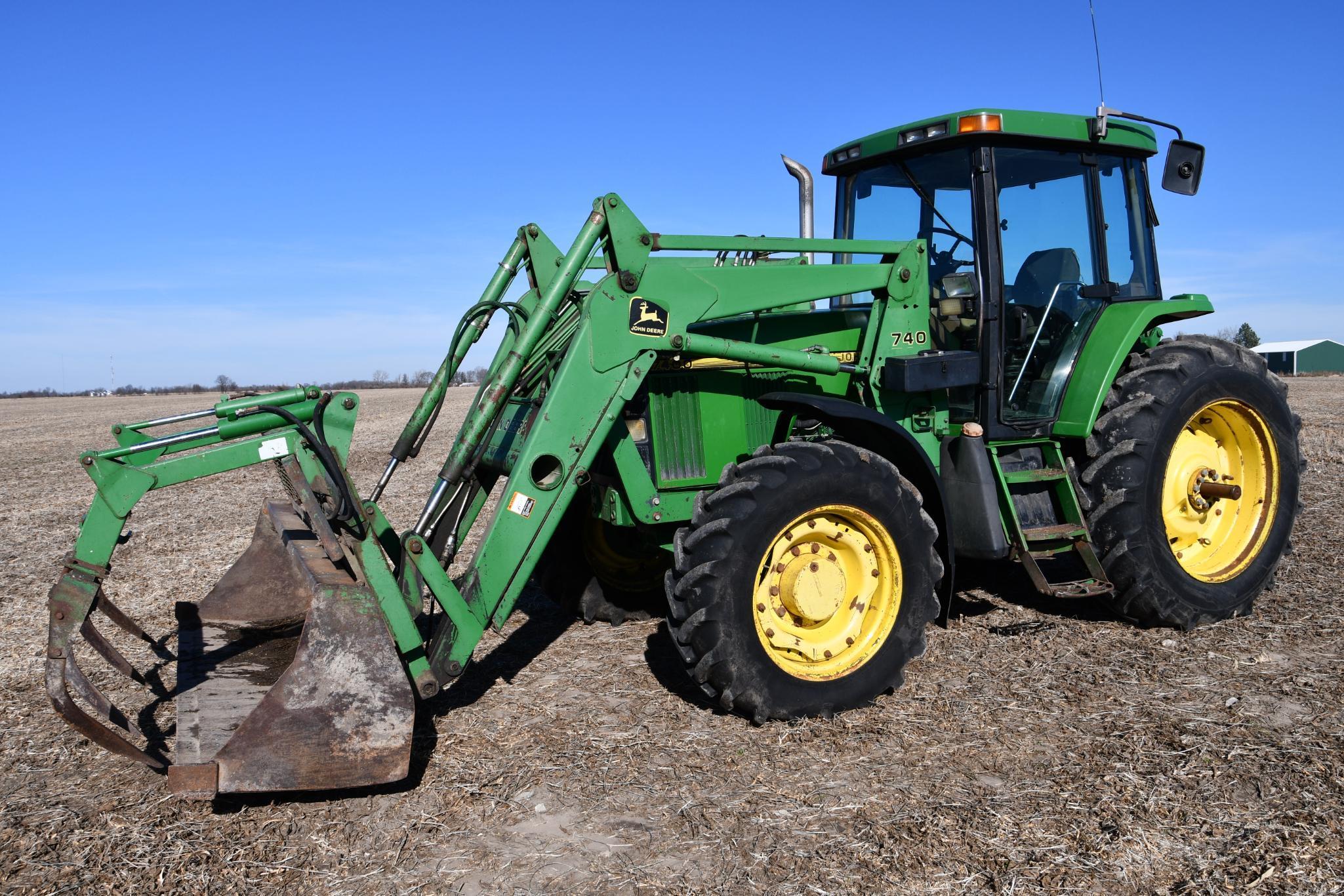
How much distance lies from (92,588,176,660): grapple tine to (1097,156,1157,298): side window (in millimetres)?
5444

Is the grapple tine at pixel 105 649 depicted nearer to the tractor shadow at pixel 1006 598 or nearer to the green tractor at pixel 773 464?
the green tractor at pixel 773 464

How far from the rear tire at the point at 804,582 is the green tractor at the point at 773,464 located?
15 millimetres

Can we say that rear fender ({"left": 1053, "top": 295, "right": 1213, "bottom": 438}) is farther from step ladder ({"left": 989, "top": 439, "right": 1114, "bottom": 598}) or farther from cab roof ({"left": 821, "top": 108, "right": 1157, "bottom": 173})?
cab roof ({"left": 821, "top": 108, "right": 1157, "bottom": 173})

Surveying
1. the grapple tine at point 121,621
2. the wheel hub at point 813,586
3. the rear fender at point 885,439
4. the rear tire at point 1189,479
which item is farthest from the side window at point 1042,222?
the grapple tine at point 121,621

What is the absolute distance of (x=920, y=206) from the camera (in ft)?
19.1

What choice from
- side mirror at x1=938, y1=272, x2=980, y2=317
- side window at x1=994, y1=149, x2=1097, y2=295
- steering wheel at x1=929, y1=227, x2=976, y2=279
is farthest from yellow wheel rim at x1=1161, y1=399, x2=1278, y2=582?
steering wheel at x1=929, y1=227, x2=976, y2=279

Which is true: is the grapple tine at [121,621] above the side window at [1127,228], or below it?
below

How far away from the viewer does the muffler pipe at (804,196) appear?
5797 millimetres

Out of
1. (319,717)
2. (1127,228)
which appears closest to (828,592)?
(319,717)

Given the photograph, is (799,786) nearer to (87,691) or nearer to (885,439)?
(885,439)

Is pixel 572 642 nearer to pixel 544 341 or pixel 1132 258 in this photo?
pixel 544 341

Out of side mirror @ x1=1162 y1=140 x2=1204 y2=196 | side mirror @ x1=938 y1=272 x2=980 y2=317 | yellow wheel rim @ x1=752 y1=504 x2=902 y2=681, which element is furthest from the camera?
side mirror @ x1=1162 y1=140 x2=1204 y2=196

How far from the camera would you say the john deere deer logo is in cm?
445

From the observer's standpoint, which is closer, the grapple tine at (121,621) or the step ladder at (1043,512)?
the grapple tine at (121,621)
